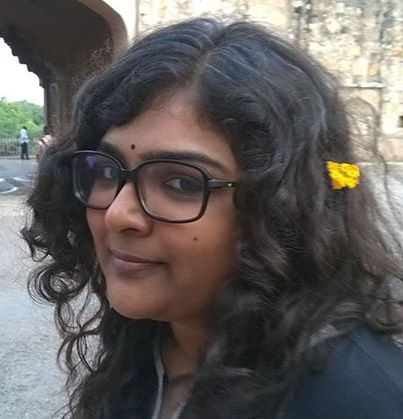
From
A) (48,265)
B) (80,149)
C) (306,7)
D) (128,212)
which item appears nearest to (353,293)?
(128,212)

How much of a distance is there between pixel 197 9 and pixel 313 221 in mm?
9378

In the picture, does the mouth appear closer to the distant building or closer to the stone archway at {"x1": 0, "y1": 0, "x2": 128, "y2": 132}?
the distant building

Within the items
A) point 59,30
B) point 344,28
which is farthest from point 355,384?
point 59,30

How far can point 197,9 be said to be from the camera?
1005 cm

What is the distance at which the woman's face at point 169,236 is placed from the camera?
1.15m

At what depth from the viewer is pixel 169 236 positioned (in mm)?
1150

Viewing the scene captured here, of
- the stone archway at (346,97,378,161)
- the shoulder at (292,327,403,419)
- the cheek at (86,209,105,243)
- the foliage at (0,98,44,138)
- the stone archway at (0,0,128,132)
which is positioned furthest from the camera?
the foliage at (0,98,44,138)

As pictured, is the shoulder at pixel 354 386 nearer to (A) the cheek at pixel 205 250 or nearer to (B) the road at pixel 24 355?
(A) the cheek at pixel 205 250

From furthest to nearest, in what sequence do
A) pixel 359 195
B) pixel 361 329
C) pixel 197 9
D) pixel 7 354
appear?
1. pixel 197 9
2. pixel 7 354
3. pixel 359 195
4. pixel 361 329

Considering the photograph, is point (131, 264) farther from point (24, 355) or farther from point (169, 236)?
point (24, 355)

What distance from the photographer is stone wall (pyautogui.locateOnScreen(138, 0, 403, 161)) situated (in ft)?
33.5

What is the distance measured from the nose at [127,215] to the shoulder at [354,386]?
38cm

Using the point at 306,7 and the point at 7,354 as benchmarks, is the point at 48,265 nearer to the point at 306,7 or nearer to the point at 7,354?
the point at 7,354

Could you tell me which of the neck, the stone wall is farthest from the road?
the stone wall
